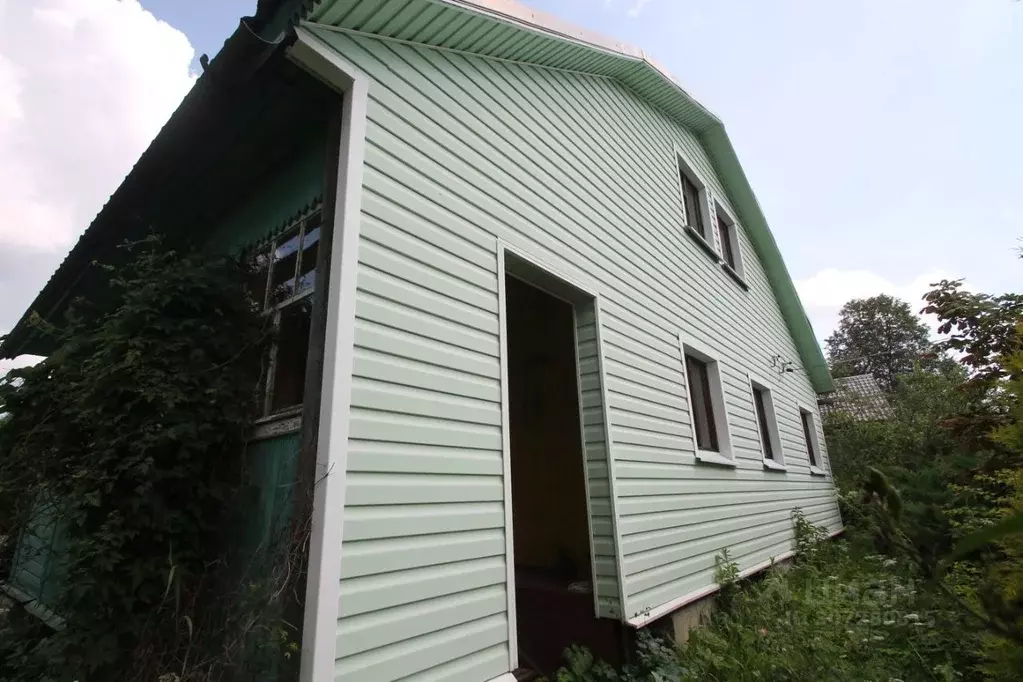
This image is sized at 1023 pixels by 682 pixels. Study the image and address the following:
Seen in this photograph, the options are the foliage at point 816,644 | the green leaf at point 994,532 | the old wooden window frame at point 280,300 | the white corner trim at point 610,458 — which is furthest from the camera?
the white corner trim at point 610,458

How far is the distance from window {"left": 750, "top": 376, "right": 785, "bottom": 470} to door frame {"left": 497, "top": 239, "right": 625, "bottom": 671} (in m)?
4.91

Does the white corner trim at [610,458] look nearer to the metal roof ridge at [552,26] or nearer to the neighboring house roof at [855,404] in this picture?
the metal roof ridge at [552,26]

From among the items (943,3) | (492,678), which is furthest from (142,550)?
(943,3)

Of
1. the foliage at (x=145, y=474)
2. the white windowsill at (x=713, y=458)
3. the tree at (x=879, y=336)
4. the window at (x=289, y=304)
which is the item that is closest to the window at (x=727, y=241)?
the white windowsill at (x=713, y=458)

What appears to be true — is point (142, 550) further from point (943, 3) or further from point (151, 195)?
point (943, 3)

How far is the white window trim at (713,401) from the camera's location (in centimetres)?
561

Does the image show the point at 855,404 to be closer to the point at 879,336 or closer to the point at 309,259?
the point at 309,259

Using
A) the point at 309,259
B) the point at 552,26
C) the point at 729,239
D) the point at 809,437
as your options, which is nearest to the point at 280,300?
the point at 309,259

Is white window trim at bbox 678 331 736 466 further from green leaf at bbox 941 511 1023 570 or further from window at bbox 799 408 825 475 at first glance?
window at bbox 799 408 825 475

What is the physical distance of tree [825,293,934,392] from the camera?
37406 mm

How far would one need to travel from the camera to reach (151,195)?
392 cm

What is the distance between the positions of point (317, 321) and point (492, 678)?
6.83 ft

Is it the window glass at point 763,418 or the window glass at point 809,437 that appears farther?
the window glass at point 809,437

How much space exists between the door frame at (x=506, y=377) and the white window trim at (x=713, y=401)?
5.89 ft
